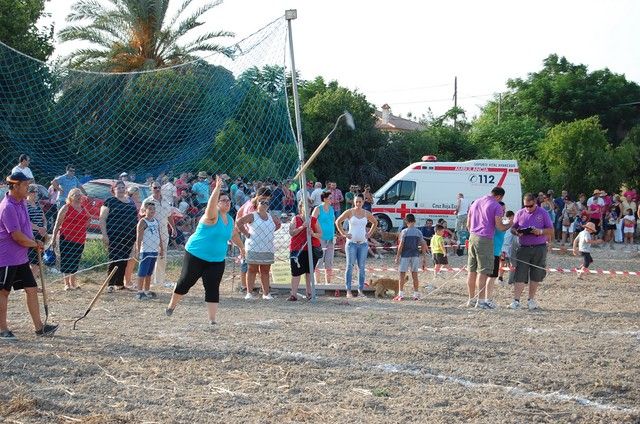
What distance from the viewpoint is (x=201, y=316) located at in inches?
449

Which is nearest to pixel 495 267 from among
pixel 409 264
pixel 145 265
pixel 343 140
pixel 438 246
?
pixel 409 264

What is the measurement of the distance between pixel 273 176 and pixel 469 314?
12.9 ft

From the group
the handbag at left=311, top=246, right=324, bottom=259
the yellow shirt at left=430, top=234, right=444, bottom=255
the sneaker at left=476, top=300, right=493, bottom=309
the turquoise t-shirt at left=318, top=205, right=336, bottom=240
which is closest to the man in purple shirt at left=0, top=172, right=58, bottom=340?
the handbag at left=311, top=246, right=324, bottom=259

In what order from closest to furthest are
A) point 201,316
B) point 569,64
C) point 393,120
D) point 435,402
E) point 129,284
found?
point 435,402 → point 201,316 → point 129,284 → point 569,64 → point 393,120

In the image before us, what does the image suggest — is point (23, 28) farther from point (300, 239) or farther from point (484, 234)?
point (484, 234)

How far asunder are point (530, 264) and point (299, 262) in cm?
334

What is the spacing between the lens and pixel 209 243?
10.3 metres

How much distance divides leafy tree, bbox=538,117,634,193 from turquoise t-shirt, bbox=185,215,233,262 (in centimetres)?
2840

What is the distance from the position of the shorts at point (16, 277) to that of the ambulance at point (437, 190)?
61.3 ft

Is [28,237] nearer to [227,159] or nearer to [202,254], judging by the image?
[202,254]

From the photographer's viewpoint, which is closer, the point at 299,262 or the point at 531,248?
the point at 531,248

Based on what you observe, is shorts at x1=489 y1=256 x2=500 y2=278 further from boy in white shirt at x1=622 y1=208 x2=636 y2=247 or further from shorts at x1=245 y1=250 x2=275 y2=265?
boy in white shirt at x1=622 y1=208 x2=636 y2=247

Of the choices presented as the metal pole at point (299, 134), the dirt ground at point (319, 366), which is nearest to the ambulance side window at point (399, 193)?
the metal pole at point (299, 134)

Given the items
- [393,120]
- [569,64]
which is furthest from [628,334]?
[393,120]
